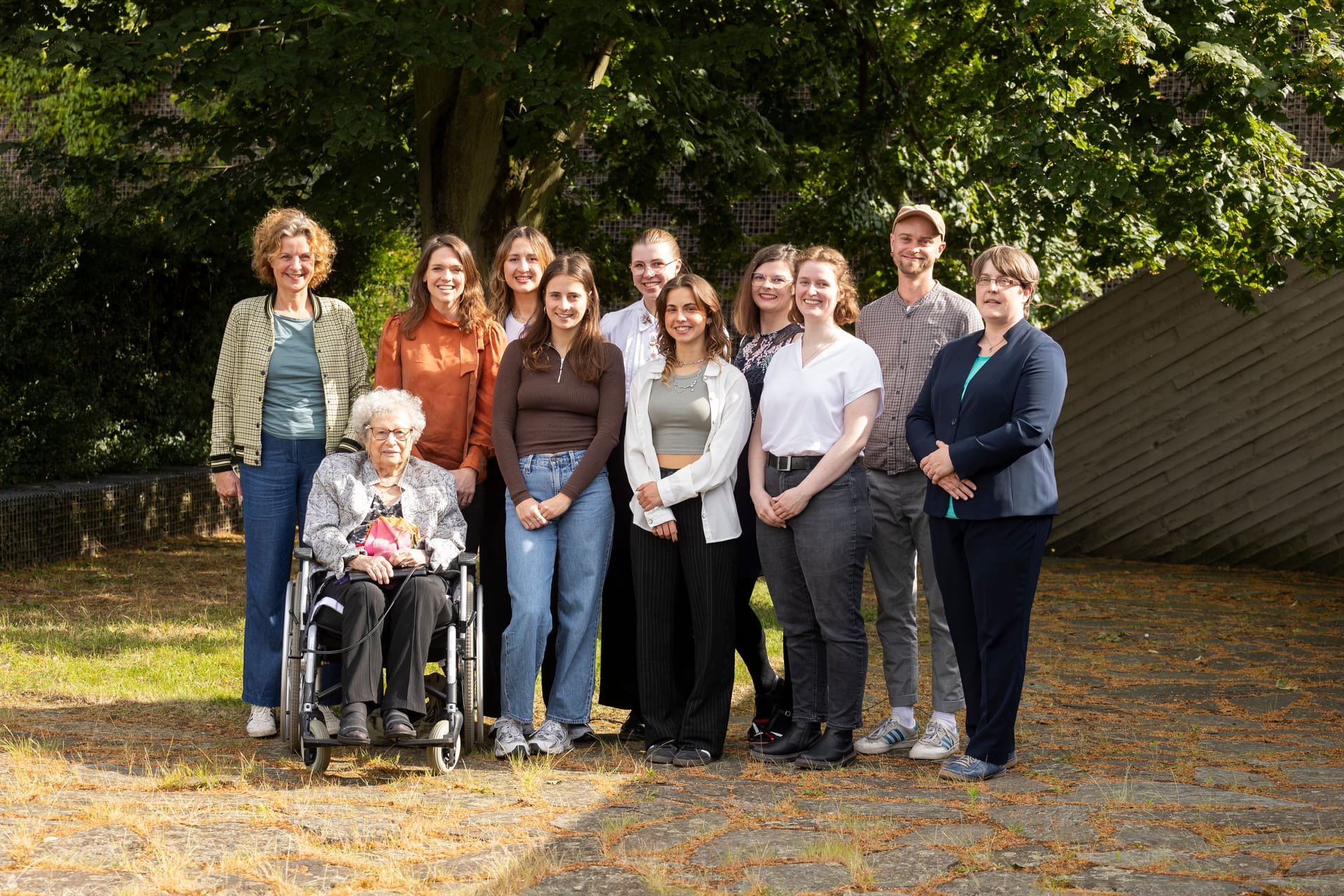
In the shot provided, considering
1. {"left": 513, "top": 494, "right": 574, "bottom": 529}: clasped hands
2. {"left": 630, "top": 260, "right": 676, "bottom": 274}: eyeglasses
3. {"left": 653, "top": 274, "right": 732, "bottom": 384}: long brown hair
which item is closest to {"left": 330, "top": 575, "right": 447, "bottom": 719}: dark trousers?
{"left": 513, "top": 494, "right": 574, "bottom": 529}: clasped hands

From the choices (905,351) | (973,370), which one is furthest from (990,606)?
(905,351)

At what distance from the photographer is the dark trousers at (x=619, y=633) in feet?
15.6

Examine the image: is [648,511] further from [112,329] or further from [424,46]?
[112,329]

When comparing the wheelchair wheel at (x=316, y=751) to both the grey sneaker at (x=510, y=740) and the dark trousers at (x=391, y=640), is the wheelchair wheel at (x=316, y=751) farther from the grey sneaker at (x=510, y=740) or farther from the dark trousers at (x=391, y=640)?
the grey sneaker at (x=510, y=740)

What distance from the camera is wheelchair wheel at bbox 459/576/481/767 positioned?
4347mm

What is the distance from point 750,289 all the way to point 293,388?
162 centimetres

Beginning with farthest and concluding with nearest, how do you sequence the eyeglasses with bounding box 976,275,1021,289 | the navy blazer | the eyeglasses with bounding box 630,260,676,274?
1. the eyeglasses with bounding box 630,260,676,274
2. the eyeglasses with bounding box 976,275,1021,289
3. the navy blazer

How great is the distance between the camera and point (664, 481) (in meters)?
4.37

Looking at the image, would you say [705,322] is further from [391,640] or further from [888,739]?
[888,739]

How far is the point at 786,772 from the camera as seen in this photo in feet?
14.2

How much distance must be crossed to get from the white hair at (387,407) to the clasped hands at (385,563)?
42 centimetres

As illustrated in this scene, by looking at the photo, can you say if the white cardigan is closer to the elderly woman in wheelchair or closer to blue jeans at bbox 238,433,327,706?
the elderly woman in wheelchair

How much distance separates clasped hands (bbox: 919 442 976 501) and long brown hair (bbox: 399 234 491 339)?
5.35 ft

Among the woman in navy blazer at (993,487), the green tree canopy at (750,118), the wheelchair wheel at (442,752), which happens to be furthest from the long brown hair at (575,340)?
the green tree canopy at (750,118)
